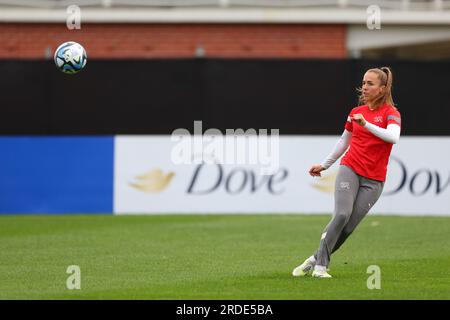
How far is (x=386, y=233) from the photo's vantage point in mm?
16219

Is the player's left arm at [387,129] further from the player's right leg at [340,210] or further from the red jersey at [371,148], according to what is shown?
the player's right leg at [340,210]

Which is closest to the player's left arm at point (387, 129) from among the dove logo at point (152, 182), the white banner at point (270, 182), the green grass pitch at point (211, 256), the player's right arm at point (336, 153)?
the player's right arm at point (336, 153)

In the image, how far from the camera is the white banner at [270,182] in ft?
64.1

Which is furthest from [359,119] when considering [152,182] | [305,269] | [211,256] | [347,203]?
[152,182]

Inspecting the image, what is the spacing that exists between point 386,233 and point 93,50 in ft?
34.6

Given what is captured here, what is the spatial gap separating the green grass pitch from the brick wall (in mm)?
6216

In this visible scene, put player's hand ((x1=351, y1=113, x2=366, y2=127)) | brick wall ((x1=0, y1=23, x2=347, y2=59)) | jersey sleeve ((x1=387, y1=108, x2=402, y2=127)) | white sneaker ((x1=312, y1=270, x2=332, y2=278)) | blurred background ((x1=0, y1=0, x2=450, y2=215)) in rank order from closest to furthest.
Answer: player's hand ((x1=351, y1=113, x2=366, y2=127)), jersey sleeve ((x1=387, y1=108, x2=402, y2=127)), white sneaker ((x1=312, y1=270, x2=332, y2=278)), blurred background ((x1=0, y1=0, x2=450, y2=215)), brick wall ((x1=0, y1=23, x2=347, y2=59))

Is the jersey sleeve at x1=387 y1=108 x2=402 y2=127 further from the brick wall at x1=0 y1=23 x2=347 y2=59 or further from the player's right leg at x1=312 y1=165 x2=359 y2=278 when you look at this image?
the brick wall at x1=0 y1=23 x2=347 y2=59

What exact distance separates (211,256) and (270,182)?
265 inches

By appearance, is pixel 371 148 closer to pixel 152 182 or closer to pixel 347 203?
pixel 347 203

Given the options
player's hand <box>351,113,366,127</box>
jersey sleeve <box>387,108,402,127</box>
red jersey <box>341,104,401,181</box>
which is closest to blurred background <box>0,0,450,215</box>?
red jersey <box>341,104,401,181</box>

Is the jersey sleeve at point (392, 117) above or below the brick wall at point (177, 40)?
below

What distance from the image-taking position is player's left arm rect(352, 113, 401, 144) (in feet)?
32.7
